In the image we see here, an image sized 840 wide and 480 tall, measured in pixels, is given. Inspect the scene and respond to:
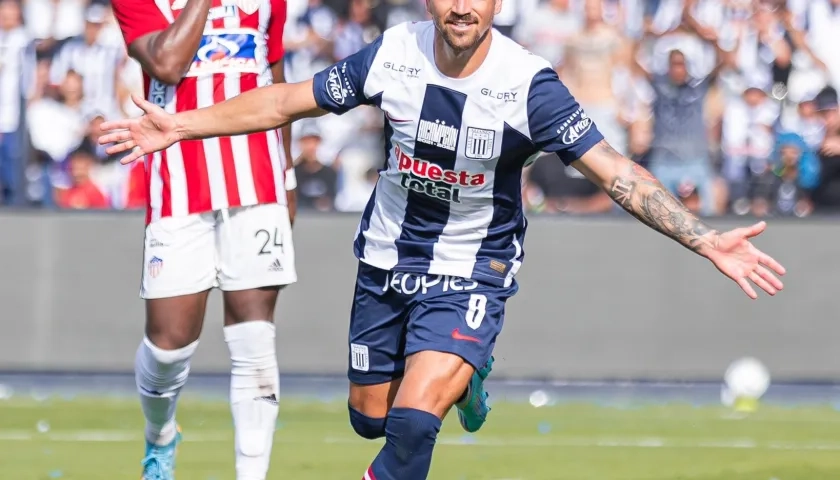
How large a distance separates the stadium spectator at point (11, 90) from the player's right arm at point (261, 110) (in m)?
6.30

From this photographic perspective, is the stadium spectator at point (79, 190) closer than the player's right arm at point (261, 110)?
No

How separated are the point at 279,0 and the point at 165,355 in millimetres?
1645

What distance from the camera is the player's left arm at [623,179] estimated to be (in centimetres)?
488

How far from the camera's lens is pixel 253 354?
Result: 19.6ft

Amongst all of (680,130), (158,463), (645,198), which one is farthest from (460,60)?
(680,130)

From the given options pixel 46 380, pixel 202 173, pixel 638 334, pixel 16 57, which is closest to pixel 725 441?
pixel 638 334

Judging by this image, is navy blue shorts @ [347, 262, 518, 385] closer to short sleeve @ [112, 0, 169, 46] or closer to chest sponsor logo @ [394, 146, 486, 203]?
chest sponsor logo @ [394, 146, 486, 203]

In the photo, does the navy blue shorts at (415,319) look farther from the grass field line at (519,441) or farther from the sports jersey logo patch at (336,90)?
the grass field line at (519,441)

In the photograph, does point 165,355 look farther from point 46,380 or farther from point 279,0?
point 46,380

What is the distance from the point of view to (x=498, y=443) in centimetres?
867

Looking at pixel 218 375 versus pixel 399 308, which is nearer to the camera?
pixel 399 308

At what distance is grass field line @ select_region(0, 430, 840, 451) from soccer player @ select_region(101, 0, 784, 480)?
9.73 feet

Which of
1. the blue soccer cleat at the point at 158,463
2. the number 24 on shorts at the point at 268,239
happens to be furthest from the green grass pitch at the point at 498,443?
the number 24 on shorts at the point at 268,239

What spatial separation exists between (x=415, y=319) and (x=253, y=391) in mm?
878
